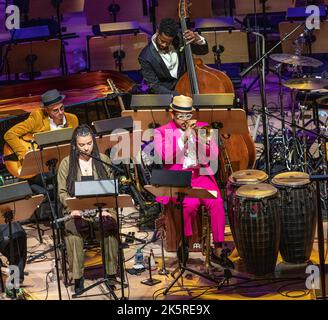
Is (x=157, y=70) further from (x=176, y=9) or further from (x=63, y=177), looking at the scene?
(x=176, y=9)

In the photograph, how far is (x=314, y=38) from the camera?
10.1 meters

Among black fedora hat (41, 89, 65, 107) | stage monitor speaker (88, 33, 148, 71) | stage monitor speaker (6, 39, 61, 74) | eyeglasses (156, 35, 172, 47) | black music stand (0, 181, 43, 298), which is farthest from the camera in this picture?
stage monitor speaker (88, 33, 148, 71)

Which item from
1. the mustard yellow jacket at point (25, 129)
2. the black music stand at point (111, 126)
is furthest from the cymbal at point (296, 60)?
the mustard yellow jacket at point (25, 129)

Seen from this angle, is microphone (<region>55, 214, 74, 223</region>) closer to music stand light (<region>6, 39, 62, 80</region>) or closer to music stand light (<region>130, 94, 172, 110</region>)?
music stand light (<region>130, 94, 172, 110</region>)

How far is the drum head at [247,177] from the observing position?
7.03 metres

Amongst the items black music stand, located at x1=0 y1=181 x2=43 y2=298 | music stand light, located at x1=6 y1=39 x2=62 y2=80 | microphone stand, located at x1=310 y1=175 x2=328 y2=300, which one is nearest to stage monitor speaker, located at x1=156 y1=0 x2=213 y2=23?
music stand light, located at x1=6 y1=39 x2=62 y2=80

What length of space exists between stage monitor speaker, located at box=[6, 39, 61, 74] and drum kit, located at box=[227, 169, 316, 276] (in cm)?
365

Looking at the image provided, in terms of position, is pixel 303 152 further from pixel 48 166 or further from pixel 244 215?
pixel 48 166

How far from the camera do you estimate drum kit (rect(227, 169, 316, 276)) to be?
6.79 metres

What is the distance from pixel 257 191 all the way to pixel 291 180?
41 centimetres

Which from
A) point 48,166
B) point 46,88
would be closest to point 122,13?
point 46,88

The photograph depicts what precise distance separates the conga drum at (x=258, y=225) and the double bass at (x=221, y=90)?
0.91 metres

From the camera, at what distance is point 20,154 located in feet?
26.2

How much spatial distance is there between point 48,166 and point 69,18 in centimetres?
600
